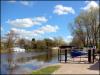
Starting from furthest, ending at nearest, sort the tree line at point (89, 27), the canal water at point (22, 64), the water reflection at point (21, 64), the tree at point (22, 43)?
the tree at point (22, 43) < the tree line at point (89, 27) < the water reflection at point (21, 64) < the canal water at point (22, 64)

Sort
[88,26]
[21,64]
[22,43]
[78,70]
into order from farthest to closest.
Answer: [22,43], [88,26], [21,64], [78,70]

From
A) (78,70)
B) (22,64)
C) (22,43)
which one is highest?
(22,43)

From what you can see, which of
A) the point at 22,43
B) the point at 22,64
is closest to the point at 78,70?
the point at 22,64

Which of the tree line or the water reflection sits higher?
the tree line

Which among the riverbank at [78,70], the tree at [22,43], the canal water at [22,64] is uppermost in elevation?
the tree at [22,43]

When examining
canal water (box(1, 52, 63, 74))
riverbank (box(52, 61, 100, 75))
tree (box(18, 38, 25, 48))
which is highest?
tree (box(18, 38, 25, 48))

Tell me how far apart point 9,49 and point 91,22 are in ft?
120

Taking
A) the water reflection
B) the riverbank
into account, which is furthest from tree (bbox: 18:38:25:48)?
the riverbank

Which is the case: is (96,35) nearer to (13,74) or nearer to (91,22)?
(91,22)

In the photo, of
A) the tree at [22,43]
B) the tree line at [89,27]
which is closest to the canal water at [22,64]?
the tree line at [89,27]

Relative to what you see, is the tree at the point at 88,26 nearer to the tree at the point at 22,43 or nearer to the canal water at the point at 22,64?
the canal water at the point at 22,64

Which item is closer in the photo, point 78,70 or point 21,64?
point 78,70

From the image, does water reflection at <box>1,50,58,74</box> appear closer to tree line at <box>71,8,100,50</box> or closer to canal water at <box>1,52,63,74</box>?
canal water at <box>1,52,63,74</box>

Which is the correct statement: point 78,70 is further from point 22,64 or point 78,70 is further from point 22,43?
point 22,43
